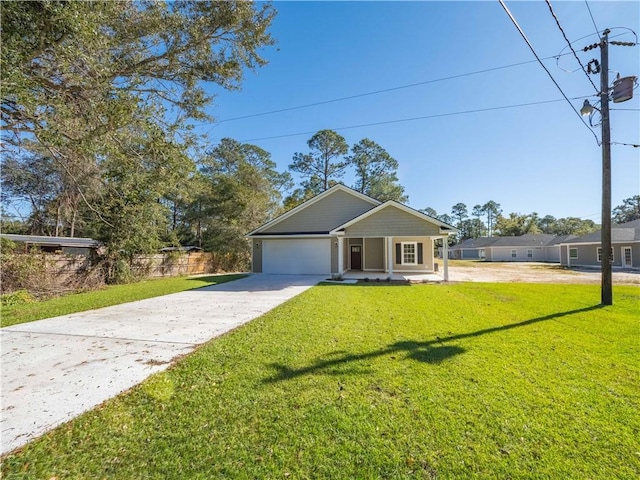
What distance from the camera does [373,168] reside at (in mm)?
31281

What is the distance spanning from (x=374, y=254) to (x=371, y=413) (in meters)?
16.0

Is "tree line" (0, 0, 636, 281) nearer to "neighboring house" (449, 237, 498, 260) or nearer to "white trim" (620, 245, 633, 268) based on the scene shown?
"white trim" (620, 245, 633, 268)

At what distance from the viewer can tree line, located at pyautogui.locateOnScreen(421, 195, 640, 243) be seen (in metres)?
52.2

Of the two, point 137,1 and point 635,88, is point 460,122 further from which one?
point 137,1

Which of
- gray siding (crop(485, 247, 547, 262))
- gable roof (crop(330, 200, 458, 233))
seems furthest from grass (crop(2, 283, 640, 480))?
gray siding (crop(485, 247, 547, 262))

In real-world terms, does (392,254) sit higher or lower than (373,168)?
lower

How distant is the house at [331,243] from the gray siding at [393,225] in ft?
0.19

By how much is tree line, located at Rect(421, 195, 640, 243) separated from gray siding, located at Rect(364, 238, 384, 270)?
30148 millimetres

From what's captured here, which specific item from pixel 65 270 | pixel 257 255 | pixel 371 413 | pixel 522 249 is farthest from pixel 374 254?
pixel 522 249

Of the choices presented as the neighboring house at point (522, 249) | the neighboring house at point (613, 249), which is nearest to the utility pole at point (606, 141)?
the neighboring house at point (613, 249)

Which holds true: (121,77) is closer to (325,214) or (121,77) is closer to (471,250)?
(325,214)

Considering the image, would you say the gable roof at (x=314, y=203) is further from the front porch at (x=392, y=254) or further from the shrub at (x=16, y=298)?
the shrub at (x=16, y=298)

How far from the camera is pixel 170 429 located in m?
2.66

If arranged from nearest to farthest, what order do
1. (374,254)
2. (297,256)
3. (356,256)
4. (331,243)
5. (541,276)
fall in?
1. (331,243)
2. (541,276)
3. (297,256)
4. (374,254)
5. (356,256)
